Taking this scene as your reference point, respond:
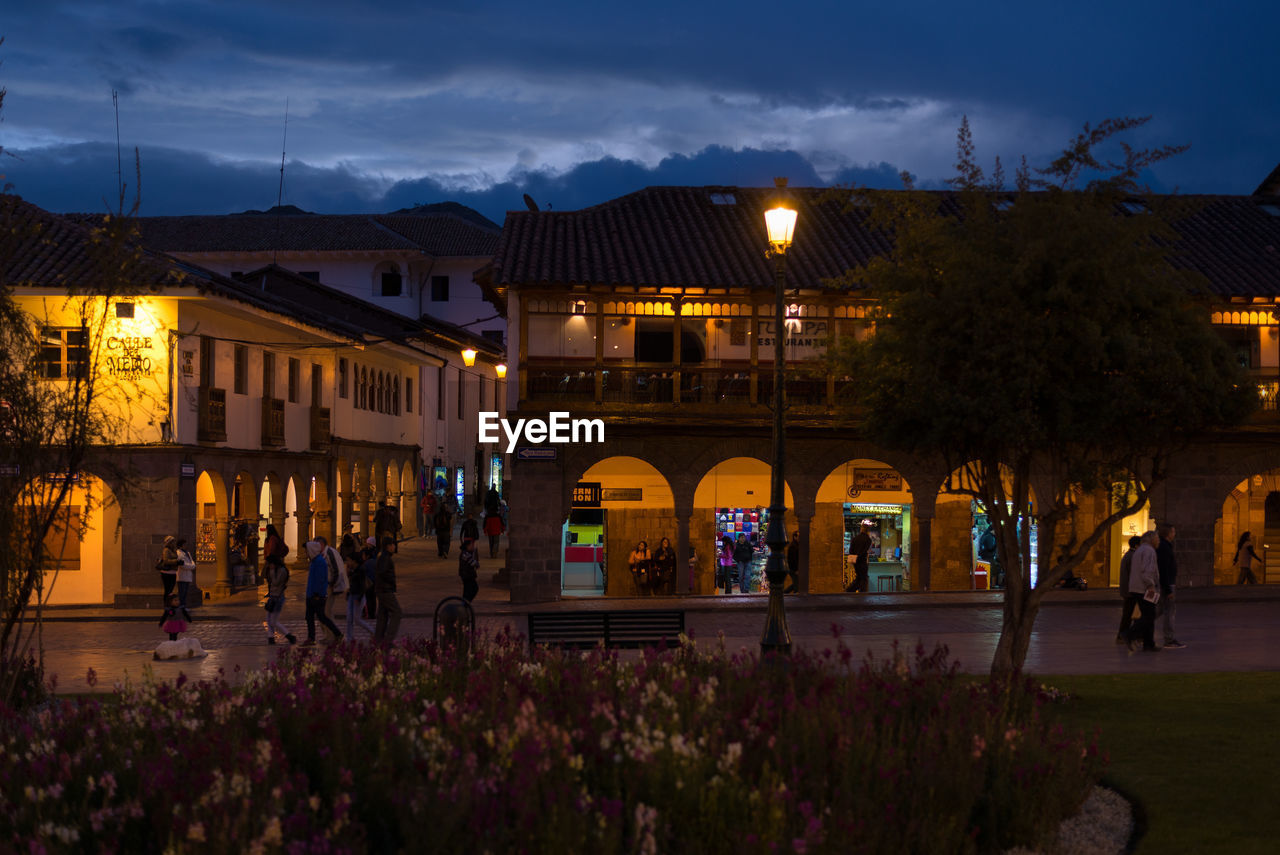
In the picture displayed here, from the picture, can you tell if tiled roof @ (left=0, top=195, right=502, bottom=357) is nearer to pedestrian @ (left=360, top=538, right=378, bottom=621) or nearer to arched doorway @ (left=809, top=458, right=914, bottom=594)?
pedestrian @ (left=360, top=538, right=378, bottom=621)

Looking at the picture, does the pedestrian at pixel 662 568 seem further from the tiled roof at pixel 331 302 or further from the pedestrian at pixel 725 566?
the tiled roof at pixel 331 302

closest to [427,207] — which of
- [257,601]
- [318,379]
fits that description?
[318,379]

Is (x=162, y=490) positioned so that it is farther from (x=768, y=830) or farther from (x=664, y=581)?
(x=768, y=830)

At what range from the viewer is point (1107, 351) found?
43.8ft

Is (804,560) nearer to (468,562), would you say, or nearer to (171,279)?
(468,562)

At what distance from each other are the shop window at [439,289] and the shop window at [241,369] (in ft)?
142

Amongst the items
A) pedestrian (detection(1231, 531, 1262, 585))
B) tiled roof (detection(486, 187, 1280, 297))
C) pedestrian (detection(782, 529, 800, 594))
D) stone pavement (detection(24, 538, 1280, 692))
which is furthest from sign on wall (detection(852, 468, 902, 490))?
pedestrian (detection(1231, 531, 1262, 585))

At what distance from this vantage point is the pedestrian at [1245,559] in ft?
103

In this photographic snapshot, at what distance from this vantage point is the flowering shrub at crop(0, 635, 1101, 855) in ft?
22.8

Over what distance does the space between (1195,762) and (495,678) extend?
5.74m

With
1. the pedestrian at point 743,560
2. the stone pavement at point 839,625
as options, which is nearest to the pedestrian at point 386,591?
the stone pavement at point 839,625

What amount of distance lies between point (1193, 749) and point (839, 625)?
503 centimetres

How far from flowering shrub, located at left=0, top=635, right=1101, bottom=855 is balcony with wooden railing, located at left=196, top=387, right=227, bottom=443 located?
65.2 ft

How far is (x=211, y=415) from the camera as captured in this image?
1164 inches
